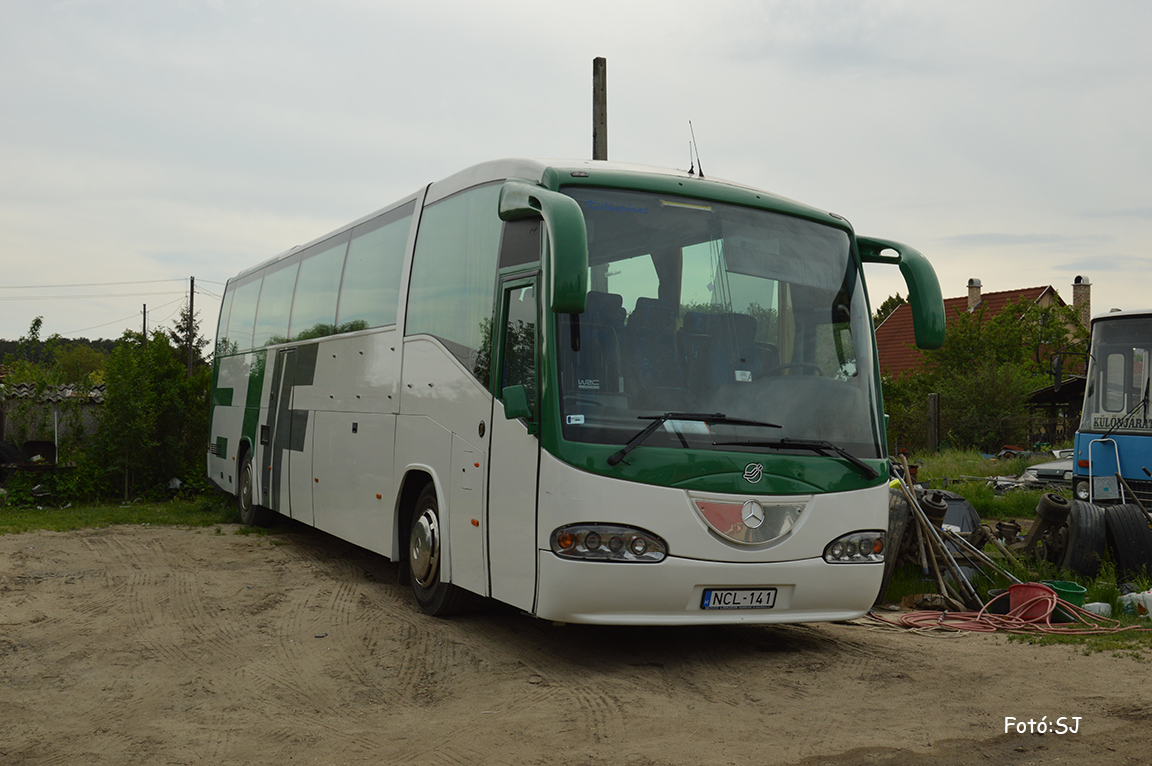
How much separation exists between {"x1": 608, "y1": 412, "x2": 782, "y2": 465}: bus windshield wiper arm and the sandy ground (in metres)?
1.38

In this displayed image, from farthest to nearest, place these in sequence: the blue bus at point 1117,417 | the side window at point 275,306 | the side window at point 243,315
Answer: the side window at point 243,315 < the side window at point 275,306 < the blue bus at point 1117,417

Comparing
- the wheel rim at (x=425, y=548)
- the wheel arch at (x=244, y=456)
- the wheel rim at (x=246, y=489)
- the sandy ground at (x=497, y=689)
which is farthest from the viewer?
the wheel rim at (x=246, y=489)

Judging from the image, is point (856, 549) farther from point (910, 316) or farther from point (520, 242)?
point (910, 316)

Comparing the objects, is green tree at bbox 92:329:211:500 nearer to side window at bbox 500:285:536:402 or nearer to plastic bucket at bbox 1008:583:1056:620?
side window at bbox 500:285:536:402

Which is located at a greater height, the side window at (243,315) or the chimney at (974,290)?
the chimney at (974,290)

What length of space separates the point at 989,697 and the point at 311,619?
5.04 m

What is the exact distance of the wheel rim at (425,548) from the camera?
7.91 metres

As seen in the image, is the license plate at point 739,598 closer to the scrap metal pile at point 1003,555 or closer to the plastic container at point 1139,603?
the scrap metal pile at point 1003,555

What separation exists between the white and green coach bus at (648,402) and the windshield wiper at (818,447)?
0.8 inches

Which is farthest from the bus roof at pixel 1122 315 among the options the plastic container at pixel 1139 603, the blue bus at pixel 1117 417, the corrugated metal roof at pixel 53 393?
the corrugated metal roof at pixel 53 393

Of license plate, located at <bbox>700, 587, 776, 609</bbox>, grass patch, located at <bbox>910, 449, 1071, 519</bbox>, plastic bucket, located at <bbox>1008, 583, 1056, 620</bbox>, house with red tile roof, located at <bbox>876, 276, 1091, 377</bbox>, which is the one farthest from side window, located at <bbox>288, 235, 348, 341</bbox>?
house with red tile roof, located at <bbox>876, 276, 1091, 377</bbox>

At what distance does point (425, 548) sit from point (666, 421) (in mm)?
2775

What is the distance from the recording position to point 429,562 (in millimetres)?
8023

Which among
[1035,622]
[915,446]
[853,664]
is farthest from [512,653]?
[915,446]
